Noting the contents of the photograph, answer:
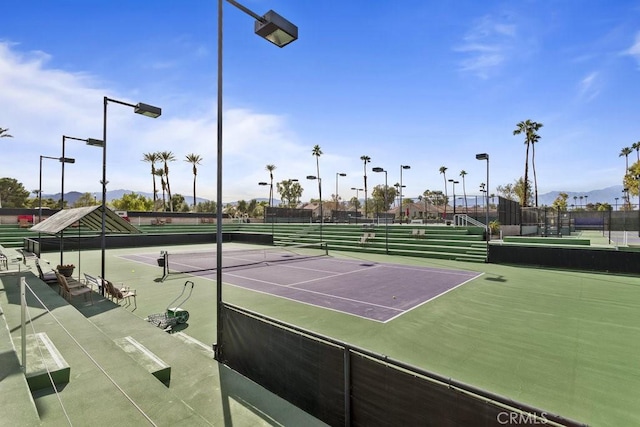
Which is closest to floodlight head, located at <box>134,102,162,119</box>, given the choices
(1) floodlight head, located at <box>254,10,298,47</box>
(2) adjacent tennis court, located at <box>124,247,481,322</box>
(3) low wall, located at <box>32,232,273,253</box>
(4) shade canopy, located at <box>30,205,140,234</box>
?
(4) shade canopy, located at <box>30,205,140,234</box>

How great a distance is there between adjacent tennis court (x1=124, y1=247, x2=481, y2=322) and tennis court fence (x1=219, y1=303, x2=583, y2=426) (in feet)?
16.7

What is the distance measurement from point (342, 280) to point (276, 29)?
40.3 feet

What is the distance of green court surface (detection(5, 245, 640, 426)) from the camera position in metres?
5.99

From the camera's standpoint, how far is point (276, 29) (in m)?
6.71

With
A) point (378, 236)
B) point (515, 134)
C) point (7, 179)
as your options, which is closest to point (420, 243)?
point (378, 236)

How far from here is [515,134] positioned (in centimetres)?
6103

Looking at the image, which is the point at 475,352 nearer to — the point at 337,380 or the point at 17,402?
the point at 337,380

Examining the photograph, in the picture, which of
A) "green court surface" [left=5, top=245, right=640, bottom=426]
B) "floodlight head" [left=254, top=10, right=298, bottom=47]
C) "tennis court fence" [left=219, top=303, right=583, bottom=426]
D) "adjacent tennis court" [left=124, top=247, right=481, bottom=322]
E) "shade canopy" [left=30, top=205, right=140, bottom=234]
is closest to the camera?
"tennis court fence" [left=219, top=303, right=583, bottom=426]

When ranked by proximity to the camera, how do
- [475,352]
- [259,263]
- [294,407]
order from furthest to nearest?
[259,263] → [475,352] → [294,407]

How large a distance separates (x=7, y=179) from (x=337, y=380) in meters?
123

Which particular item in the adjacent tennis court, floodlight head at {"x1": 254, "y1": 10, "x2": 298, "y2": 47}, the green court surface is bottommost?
the adjacent tennis court

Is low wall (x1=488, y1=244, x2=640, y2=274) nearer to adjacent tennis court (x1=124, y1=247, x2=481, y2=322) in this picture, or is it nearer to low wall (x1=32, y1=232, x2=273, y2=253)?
adjacent tennis court (x1=124, y1=247, x2=481, y2=322)

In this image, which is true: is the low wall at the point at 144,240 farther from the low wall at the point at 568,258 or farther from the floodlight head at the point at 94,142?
the low wall at the point at 568,258

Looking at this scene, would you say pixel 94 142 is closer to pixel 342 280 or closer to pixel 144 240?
pixel 342 280
